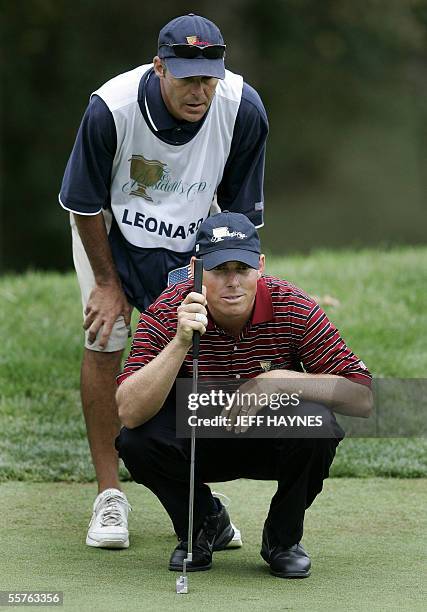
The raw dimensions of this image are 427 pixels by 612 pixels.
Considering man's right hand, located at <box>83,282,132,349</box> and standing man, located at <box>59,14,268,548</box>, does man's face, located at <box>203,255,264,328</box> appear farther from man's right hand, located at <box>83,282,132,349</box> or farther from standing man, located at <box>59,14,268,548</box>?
man's right hand, located at <box>83,282,132,349</box>

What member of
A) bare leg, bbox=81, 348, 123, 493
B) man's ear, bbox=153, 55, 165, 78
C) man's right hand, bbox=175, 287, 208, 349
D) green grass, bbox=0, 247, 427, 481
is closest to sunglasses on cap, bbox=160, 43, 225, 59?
man's ear, bbox=153, 55, 165, 78

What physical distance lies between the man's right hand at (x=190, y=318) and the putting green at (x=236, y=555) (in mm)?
861

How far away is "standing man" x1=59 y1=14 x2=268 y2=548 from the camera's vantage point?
17.1 ft

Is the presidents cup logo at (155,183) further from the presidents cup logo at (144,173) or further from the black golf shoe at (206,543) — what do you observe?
the black golf shoe at (206,543)

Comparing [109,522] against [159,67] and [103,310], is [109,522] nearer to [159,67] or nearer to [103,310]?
[103,310]

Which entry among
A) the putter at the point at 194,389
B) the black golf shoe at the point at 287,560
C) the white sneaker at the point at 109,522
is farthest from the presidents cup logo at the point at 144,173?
the black golf shoe at the point at 287,560

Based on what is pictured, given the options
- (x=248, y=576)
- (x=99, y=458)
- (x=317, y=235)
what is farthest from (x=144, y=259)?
(x=317, y=235)

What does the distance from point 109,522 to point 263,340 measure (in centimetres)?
108

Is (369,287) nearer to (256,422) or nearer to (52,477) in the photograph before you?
(52,477)

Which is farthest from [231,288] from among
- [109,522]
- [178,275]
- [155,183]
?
[109,522]

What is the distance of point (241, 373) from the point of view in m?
4.73

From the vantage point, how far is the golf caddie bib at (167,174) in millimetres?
5336

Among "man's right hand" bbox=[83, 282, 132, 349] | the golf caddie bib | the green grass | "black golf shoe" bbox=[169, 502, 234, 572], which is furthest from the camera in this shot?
the green grass

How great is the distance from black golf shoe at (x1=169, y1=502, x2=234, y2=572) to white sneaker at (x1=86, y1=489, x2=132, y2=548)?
0.36 meters
